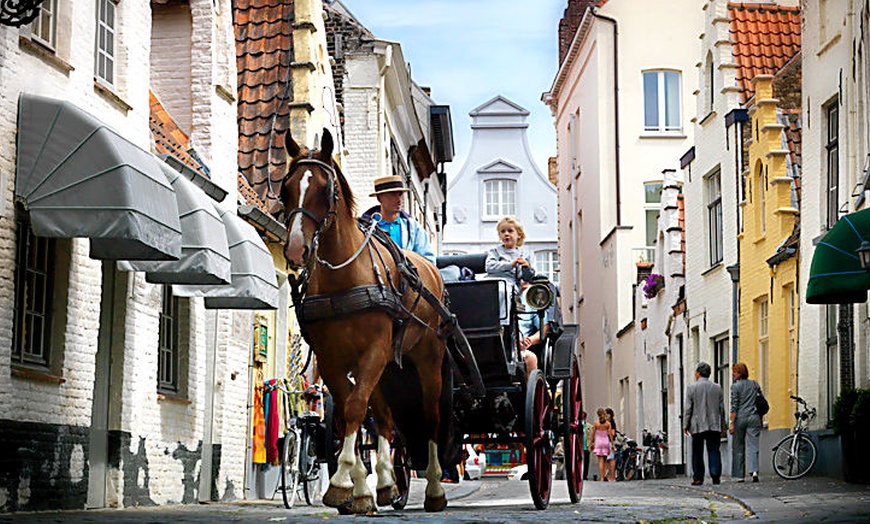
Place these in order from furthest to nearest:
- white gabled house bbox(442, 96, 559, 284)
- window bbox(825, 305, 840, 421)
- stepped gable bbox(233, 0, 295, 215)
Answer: white gabled house bbox(442, 96, 559, 284), stepped gable bbox(233, 0, 295, 215), window bbox(825, 305, 840, 421)

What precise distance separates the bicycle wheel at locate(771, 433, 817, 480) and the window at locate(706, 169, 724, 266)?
9.12 metres

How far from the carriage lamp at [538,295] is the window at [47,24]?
4.48 metres

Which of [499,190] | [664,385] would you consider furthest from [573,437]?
[499,190]

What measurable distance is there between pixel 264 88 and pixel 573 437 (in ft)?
42.6

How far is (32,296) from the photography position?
12.9 m

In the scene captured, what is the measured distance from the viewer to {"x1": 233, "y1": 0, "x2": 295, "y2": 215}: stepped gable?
24.2 meters

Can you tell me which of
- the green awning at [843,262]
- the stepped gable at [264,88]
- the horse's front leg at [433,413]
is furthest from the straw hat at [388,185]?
the stepped gable at [264,88]

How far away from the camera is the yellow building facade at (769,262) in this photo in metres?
25.7

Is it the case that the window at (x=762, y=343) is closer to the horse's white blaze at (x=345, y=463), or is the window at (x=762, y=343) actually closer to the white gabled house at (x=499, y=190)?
the horse's white blaze at (x=345, y=463)

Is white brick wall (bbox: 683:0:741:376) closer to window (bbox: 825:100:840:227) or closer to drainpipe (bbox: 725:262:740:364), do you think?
drainpipe (bbox: 725:262:740:364)

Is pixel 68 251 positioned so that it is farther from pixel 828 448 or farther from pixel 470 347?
pixel 828 448

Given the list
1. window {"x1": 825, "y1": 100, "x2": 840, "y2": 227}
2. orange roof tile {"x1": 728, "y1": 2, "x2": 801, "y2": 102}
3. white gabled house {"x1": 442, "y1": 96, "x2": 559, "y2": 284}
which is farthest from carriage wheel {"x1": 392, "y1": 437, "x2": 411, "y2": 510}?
white gabled house {"x1": 442, "y1": 96, "x2": 559, "y2": 284}

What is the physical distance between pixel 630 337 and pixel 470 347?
29.7m

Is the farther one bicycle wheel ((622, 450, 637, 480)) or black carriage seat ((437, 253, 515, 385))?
bicycle wheel ((622, 450, 637, 480))
